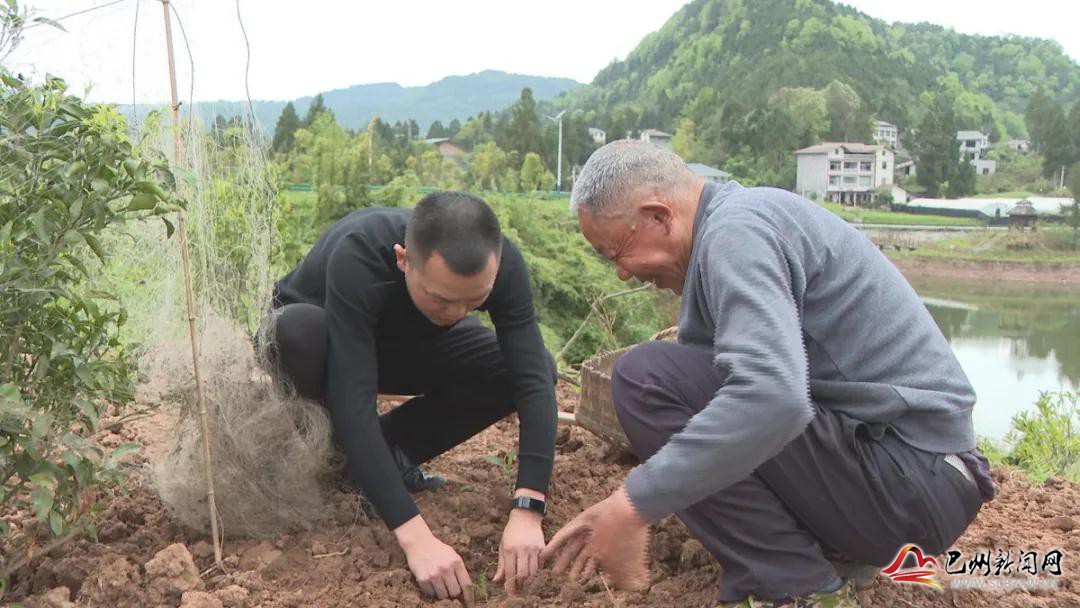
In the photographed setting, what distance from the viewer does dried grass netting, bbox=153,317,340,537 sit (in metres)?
2.22

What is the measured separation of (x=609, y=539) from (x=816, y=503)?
397 mm

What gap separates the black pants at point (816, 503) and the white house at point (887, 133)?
884 inches

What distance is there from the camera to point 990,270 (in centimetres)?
1409

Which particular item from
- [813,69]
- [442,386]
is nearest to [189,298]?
[442,386]

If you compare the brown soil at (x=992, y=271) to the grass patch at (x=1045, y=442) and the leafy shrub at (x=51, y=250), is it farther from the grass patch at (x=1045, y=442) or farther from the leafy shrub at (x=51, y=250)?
the leafy shrub at (x=51, y=250)

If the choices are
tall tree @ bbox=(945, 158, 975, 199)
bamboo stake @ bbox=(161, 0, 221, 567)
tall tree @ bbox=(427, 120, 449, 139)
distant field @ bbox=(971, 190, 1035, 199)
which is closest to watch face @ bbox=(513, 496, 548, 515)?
bamboo stake @ bbox=(161, 0, 221, 567)

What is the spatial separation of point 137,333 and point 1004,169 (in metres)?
22.2

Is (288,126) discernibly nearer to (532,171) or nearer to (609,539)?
(532,171)

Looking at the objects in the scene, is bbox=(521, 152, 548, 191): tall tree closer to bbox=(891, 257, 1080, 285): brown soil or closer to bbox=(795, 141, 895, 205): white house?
bbox=(891, 257, 1080, 285): brown soil

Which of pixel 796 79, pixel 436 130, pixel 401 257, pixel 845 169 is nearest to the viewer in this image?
pixel 401 257

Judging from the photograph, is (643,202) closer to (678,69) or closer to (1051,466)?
(1051,466)

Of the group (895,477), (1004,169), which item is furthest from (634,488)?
(1004,169)

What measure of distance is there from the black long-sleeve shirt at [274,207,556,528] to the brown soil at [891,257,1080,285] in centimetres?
1244

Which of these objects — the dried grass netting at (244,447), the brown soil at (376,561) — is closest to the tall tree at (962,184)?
the brown soil at (376,561)
